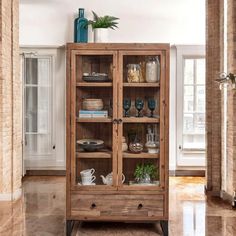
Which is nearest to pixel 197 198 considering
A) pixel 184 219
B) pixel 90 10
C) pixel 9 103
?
pixel 184 219

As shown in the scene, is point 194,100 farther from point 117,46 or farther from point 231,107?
point 117,46

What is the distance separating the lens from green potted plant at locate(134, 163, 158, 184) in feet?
12.6

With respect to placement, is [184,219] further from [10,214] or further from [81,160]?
[10,214]

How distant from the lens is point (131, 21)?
7148 mm

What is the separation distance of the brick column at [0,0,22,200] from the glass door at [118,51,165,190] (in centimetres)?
180

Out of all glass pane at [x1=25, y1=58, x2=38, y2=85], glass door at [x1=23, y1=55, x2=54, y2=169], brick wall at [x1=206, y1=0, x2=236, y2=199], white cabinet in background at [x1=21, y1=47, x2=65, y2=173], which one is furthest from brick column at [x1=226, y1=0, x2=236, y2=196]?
glass pane at [x1=25, y1=58, x2=38, y2=85]

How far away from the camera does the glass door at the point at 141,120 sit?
3.76 m

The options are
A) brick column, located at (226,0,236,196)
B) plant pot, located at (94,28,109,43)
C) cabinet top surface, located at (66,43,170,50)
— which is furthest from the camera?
brick column, located at (226,0,236,196)

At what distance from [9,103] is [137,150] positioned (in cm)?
206

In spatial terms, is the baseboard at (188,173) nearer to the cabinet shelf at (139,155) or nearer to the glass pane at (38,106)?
the glass pane at (38,106)

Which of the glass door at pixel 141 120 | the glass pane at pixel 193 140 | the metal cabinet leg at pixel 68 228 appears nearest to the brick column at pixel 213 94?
the glass pane at pixel 193 140

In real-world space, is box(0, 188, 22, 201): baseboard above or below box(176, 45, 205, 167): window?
below

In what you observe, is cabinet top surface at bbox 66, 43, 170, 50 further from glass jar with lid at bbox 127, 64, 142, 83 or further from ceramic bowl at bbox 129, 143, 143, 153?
ceramic bowl at bbox 129, 143, 143, 153

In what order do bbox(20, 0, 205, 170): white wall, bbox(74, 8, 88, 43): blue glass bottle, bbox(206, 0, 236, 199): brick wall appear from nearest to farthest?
1. bbox(206, 0, 236, 199): brick wall
2. bbox(74, 8, 88, 43): blue glass bottle
3. bbox(20, 0, 205, 170): white wall
